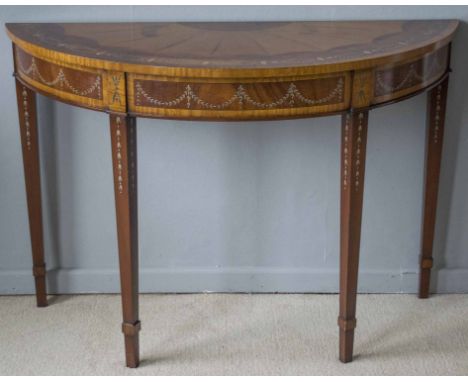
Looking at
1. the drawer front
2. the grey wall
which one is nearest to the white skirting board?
the grey wall

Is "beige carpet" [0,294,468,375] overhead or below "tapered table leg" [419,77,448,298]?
below

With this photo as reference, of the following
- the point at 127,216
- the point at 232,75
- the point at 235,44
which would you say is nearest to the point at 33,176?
the point at 127,216

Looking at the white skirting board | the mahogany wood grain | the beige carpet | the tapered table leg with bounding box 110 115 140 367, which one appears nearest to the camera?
the mahogany wood grain

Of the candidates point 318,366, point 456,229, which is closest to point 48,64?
point 318,366

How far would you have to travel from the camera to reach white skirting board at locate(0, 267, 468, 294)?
2838 millimetres

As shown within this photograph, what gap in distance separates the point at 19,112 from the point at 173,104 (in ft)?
2.26

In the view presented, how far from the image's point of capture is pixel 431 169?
2652mm

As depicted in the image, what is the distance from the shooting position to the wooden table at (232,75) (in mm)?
2021

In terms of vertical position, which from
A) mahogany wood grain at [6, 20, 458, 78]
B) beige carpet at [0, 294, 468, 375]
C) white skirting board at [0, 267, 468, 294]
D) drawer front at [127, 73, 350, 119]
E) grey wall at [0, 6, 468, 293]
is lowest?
beige carpet at [0, 294, 468, 375]

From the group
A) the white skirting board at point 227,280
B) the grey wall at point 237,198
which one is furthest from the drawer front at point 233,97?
the white skirting board at point 227,280

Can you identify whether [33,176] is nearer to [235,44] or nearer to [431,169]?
[235,44]

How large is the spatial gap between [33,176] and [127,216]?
514 mm

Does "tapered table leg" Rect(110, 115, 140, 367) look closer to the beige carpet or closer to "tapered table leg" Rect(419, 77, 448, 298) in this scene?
the beige carpet
